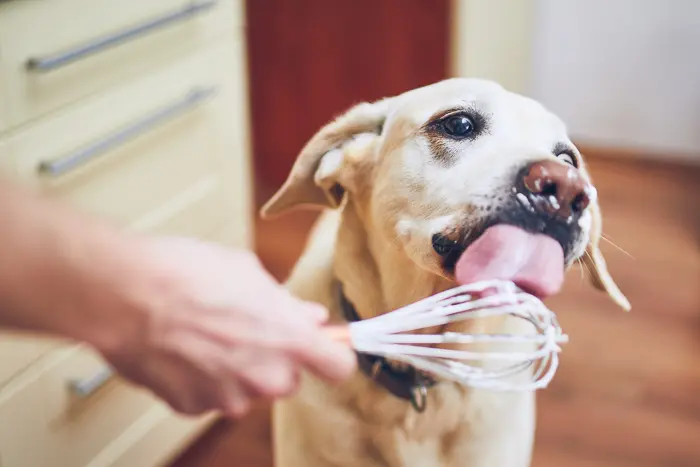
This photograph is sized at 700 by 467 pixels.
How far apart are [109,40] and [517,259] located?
0.78 meters

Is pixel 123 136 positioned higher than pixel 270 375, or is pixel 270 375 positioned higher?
pixel 270 375

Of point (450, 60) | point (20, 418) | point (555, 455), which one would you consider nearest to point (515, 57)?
point (450, 60)

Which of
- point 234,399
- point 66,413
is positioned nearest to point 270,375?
point 234,399

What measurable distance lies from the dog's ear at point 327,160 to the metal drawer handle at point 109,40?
39cm

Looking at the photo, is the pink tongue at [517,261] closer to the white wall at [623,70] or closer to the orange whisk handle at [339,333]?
the orange whisk handle at [339,333]

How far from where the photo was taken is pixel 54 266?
49 cm

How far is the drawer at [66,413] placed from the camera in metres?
1.22

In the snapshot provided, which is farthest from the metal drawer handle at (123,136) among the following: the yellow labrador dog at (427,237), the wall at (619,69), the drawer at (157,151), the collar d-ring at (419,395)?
the wall at (619,69)

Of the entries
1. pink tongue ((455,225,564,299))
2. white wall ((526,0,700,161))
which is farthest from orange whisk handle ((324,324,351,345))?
white wall ((526,0,700,161))

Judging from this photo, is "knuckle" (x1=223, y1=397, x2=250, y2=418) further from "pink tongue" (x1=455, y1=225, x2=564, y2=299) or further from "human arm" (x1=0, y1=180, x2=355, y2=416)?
"pink tongue" (x1=455, y1=225, x2=564, y2=299)

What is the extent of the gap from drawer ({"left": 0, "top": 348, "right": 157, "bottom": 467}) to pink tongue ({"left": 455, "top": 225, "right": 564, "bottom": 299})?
2.58ft

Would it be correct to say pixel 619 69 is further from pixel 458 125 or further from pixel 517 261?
pixel 517 261

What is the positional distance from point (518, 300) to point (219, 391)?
24 centimetres

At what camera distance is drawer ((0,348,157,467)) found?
1.22 meters
